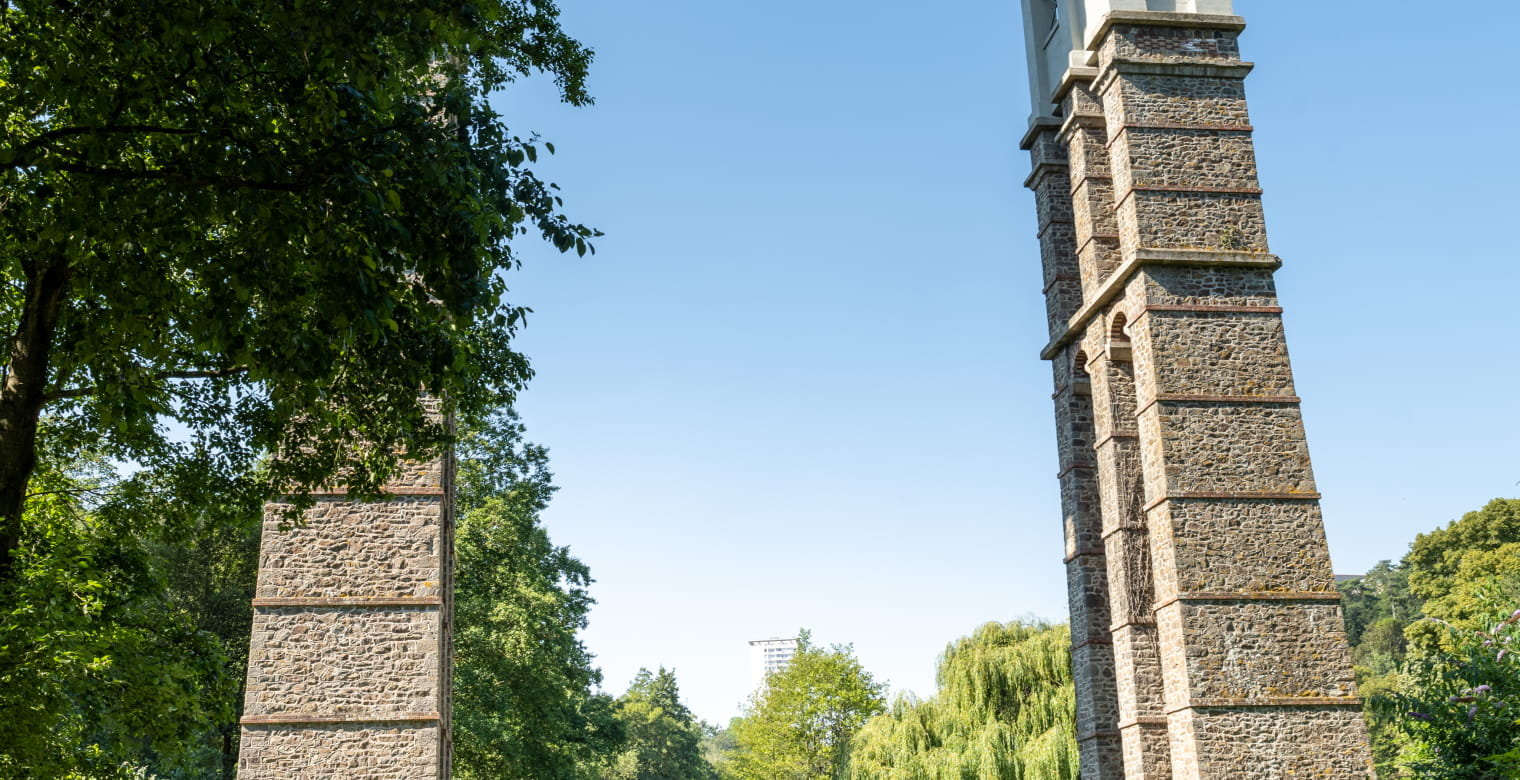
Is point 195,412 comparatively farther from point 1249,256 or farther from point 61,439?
point 1249,256

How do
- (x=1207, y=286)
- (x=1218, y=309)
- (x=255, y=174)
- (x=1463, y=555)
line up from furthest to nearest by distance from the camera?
1. (x=1463, y=555)
2. (x=1207, y=286)
3. (x=1218, y=309)
4. (x=255, y=174)

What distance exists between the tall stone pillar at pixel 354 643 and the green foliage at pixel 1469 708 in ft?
27.7

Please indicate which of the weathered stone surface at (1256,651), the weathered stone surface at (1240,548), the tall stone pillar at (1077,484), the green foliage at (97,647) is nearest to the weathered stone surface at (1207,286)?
the weathered stone surface at (1240,548)

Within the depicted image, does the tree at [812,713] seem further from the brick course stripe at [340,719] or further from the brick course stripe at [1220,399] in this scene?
the brick course stripe at [340,719]

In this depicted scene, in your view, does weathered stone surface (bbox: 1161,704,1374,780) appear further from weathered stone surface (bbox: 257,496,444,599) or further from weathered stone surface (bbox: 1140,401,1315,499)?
weathered stone surface (bbox: 257,496,444,599)

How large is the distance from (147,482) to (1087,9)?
12.6 metres

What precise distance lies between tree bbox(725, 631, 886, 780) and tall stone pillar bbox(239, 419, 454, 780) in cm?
2500

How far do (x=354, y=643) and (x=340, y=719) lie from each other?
2.15ft

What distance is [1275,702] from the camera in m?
13.2

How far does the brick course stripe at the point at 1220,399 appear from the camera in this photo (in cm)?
1427

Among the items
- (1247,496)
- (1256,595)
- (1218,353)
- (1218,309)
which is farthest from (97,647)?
(1218,309)

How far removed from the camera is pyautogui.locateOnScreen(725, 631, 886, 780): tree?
3562 centimetres

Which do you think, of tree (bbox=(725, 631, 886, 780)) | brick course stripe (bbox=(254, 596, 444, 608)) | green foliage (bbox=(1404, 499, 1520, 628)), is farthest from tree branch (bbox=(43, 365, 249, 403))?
green foliage (bbox=(1404, 499, 1520, 628))

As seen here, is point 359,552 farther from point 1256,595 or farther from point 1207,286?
point 1207,286
